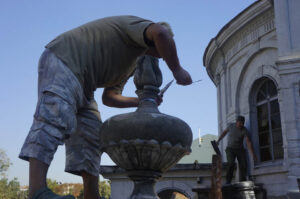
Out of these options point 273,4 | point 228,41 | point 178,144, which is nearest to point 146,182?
point 178,144

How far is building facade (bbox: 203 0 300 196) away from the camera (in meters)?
9.00

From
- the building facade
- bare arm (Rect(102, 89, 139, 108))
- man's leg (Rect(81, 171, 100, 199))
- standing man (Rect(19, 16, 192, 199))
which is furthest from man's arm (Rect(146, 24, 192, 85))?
the building facade

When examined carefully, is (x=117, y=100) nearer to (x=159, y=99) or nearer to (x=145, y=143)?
(x=159, y=99)

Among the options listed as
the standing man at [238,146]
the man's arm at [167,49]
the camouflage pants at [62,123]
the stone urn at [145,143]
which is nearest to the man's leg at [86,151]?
the camouflage pants at [62,123]

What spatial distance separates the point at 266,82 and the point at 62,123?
34.5 feet

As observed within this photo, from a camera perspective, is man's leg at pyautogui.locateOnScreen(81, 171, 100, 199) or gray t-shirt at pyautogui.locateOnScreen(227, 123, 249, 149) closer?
man's leg at pyautogui.locateOnScreen(81, 171, 100, 199)

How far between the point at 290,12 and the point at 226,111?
16.8 ft

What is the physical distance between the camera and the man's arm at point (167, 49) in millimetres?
2500

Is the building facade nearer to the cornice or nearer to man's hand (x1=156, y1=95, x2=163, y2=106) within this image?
the cornice

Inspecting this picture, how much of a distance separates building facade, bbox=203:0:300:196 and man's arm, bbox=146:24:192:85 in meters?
6.51

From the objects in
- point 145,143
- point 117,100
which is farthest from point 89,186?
point 117,100

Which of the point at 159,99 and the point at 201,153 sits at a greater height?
the point at 201,153

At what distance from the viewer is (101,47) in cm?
267

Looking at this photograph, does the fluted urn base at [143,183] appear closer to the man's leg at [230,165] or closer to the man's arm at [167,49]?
the man's arm at [167,49]
